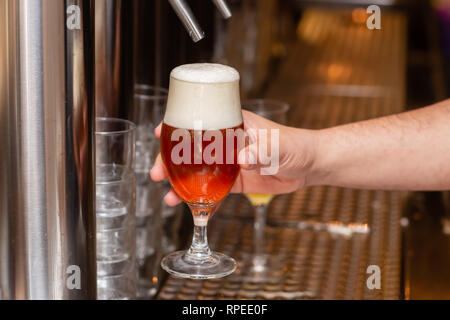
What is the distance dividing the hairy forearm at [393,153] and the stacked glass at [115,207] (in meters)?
0.35

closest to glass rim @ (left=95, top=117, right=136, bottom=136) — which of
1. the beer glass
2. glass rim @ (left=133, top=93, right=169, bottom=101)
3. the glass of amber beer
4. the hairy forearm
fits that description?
the glass of amber beer

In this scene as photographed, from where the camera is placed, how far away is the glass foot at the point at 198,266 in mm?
1115

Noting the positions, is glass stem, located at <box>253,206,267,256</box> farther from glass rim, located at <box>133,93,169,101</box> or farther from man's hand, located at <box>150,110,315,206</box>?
glass rim, located at <box>133,93,169,101</box>

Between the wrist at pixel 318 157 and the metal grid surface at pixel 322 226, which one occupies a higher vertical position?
the wrist at pixel 318 157

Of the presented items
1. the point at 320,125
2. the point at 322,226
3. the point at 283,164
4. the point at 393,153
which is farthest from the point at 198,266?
the point at 320,125

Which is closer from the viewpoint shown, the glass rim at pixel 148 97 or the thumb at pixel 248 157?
the thumb at pixel 248 157

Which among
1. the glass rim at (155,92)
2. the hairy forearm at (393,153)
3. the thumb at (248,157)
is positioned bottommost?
the hairy forearm at (393,153)

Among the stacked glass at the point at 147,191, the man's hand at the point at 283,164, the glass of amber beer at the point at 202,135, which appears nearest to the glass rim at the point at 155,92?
the stacked glass at the point at 147,191

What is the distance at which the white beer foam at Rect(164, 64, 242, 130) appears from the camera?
3.61ft

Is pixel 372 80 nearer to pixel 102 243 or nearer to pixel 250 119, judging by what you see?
pixel 250 119

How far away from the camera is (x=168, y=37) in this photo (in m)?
1.75

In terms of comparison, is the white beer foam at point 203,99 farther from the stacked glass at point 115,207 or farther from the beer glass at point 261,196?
the beer glass at point 261,196
